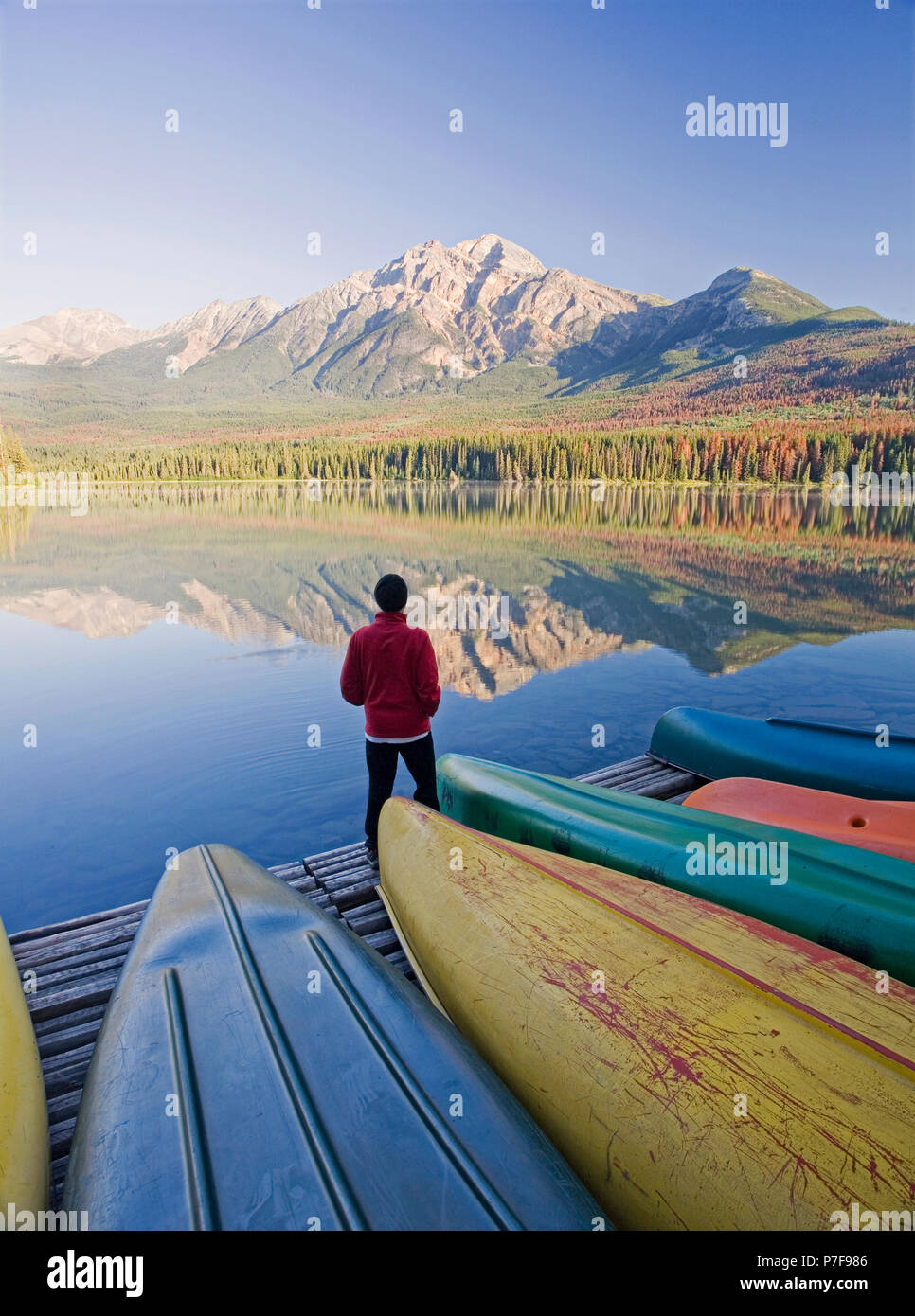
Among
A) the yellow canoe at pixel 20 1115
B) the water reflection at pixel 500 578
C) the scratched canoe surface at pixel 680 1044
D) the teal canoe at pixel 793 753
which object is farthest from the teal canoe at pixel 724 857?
the water reflection at pixel 500 578

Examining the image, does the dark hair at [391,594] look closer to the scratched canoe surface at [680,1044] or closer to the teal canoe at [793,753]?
the scratched canoe surface at [680,1044]

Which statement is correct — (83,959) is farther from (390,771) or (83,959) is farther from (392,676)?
(392,676)

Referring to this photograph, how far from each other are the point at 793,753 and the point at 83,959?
601 cm

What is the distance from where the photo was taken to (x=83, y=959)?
169 inches

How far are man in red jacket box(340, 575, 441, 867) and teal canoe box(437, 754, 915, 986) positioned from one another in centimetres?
84

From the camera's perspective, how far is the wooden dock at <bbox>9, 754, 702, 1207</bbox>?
320 cm

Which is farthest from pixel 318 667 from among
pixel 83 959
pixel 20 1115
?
pixel 20 1115

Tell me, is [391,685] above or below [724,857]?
above

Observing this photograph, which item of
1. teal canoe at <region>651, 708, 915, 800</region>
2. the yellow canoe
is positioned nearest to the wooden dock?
the yellow canoe

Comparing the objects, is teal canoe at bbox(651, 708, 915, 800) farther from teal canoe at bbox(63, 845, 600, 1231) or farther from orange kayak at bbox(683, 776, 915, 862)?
teal canoe at bbox(63, 845, 600, 1231)

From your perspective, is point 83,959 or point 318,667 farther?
point 318,667

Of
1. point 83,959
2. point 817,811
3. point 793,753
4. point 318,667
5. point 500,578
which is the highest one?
point 500,578
